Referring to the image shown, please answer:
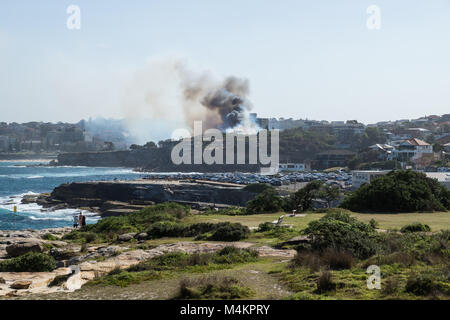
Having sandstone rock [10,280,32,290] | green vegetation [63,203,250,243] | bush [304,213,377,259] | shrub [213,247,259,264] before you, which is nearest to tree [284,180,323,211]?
green vegetation [63,203,250,243]

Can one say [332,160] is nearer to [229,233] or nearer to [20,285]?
[229,233]

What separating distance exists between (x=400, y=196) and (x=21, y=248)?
22974 mm

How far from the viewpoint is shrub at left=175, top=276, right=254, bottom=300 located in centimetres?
1073

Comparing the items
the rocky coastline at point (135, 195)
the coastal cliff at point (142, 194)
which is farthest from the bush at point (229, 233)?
the coastal cliff at point (142, 194)

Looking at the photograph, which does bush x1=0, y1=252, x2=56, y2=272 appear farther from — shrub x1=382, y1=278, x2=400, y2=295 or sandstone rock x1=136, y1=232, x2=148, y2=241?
shrub x1=382, y1=278, x2=400, y2=295

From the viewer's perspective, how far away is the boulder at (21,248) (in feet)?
62.1

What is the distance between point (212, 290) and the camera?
11.0m

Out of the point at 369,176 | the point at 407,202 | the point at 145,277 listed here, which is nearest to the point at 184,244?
the point at 145,277

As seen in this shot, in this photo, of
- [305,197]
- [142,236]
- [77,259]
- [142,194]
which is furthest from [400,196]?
[142,194]

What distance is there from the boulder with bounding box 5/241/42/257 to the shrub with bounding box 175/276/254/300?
9.97 m

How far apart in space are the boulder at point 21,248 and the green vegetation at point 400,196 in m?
21.0

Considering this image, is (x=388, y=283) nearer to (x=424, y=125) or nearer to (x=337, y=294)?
(x=337, y=294)

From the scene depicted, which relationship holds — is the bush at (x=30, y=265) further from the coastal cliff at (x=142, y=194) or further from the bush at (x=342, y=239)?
the coastal cliff at (x=142, y=194)
